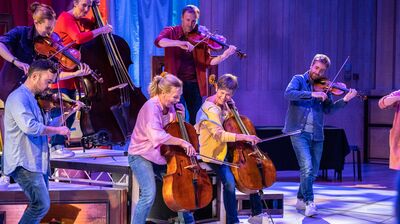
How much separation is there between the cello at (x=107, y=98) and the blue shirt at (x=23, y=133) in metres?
1.31

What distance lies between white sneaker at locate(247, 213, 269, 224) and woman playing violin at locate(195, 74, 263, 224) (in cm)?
26

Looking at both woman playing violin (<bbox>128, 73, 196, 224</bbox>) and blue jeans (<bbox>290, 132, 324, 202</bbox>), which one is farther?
blue jeans (<bbox>290, 132, 324, 202</bbox>)

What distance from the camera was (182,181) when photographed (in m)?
4.64

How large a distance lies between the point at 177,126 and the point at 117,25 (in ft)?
11.5

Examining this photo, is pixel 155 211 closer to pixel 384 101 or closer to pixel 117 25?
pixel 384 101

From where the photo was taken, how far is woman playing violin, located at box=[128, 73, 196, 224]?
4617mm

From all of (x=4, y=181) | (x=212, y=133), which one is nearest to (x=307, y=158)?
(x=212, y=133)

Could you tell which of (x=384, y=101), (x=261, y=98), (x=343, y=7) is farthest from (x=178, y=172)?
(x=343, y=7)

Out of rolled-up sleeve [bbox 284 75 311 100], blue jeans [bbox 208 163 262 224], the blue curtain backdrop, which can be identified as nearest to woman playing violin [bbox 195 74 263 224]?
blue jeans [bbox 208 163 262 224]

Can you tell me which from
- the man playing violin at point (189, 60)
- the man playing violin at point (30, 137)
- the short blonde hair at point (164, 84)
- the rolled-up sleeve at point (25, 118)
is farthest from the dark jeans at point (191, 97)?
the rolled-up sleeve at point (25, 118)

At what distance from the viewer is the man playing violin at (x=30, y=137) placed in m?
4.14

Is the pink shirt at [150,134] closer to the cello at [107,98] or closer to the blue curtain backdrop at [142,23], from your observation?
the cello at [107,98]

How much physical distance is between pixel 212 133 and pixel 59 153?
1380 mm

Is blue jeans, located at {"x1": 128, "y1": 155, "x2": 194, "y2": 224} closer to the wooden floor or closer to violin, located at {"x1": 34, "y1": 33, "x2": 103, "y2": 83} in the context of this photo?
violin, located at {"x1": 34, "y1": 33, "x2": 103, "y2": 83}
